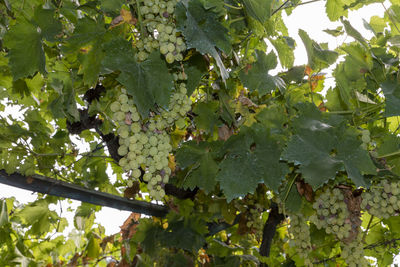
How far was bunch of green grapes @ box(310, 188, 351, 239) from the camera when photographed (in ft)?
6.09

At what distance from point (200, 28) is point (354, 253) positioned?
1.44 m

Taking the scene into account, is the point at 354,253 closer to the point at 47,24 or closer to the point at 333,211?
the point at 333,211

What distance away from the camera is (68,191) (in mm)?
2432

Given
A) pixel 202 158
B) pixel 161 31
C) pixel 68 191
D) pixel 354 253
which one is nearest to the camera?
pixel 161 31

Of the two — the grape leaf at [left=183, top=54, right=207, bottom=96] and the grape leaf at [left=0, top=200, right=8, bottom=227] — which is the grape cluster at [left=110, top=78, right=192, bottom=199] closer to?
the grape leaf at [left=183, top=54, right=207, bottom=96]

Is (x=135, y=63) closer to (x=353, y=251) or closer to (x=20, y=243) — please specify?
(x=353, y=251)

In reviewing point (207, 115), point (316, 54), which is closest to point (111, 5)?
point (207, 115)

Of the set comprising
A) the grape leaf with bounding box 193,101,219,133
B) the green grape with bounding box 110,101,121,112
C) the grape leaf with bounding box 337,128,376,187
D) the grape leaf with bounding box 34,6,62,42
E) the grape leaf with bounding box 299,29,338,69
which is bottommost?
the grape leaf with bounding box 337,128,376,187

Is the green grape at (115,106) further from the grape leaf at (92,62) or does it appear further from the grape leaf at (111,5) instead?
the grape leaf at (111,5)

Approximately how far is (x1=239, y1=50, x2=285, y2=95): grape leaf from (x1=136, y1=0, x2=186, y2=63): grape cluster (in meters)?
0.53

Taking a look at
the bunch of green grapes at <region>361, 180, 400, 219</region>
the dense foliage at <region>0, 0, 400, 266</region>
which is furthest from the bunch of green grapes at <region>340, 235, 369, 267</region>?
the bunch of green grapes at <region>361, 180, 400, 219</region>

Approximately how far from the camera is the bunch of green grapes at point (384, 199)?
5.57 ft


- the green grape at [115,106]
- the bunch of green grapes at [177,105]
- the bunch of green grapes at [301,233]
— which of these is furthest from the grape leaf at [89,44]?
the bunch of green grapes at [301,233]

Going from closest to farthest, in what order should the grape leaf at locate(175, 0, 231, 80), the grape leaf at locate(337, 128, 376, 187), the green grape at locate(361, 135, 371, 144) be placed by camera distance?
the grape leaf at locate(175, 0, 231, 80), the grape leaf at locate(337, 128, 376, 187), the green grape at locate(361, 135, 371, 144)
